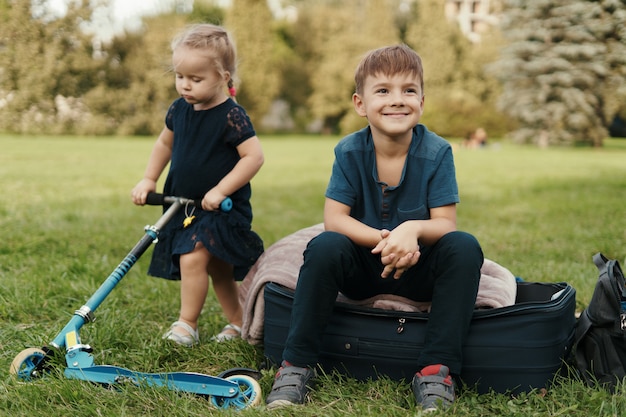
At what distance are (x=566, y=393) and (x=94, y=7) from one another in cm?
1870

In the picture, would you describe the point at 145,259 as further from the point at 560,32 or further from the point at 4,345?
the point at 560,32

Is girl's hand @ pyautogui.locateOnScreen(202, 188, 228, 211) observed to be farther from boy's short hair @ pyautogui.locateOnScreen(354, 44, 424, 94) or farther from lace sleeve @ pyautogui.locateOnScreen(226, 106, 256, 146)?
boy's short hair @ pyautogui.locateOnScreen(354, 44, 424, 94)

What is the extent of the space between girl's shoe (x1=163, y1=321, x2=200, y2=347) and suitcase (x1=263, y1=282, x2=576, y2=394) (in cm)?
48

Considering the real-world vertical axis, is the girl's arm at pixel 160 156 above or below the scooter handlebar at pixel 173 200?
above

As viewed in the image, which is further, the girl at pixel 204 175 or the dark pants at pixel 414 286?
the girl at pixel 204 175

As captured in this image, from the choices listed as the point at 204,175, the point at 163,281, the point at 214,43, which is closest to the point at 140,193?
Result: the point at 204,175

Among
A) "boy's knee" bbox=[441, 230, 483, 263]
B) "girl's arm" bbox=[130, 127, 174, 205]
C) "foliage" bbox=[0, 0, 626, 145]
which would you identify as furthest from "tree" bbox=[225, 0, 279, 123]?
"boy's knee" bbox=[441, 230, 483, 263]

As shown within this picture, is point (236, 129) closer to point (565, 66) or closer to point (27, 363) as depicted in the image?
point (27, 363)

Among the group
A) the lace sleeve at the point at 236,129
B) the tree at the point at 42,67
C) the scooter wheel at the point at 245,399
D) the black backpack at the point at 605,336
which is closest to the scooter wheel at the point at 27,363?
the scooter wheel at the point at 245,399

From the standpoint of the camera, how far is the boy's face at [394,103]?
7.82 feet

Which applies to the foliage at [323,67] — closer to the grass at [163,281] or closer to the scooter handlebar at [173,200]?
the grass at [163,281]

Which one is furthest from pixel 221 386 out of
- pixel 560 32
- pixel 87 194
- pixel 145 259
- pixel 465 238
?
pixel 560 32

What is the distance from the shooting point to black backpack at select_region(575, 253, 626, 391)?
2.25 m

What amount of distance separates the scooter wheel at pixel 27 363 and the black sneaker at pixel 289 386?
80 centimetres
